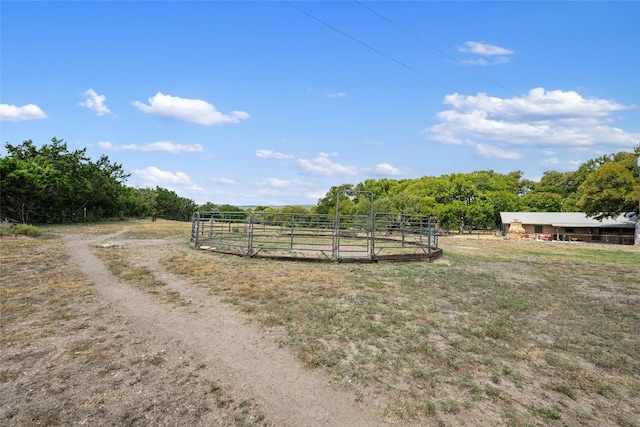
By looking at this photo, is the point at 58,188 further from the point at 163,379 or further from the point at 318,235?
the point at 163,379

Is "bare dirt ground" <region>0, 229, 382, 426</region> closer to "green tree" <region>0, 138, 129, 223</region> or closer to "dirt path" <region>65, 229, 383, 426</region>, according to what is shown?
"dirt path" <region>65, 229, 383, 426</region>

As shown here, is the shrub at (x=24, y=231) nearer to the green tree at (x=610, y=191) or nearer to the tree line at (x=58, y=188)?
the tree line at (x=58, y=188)

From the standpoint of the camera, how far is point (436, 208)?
46.6m

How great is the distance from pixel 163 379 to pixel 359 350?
2.41 meters

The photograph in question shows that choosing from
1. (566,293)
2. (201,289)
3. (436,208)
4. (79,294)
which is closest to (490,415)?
(201,289)

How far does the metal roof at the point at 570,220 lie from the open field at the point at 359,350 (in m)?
38.0

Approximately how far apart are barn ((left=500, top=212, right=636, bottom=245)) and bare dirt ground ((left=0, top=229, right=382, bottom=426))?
129 feet

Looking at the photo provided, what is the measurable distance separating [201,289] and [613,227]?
47702 millimetres

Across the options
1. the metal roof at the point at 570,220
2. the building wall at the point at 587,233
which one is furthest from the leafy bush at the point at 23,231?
the metal roof at the point at 570,220

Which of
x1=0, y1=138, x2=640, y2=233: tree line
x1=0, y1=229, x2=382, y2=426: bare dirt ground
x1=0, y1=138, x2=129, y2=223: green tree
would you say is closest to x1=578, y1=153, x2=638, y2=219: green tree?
x1=0, y1=138, x2=640, y2=233: tree line

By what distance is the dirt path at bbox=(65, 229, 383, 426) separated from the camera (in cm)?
325

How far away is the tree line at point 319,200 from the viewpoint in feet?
77.3

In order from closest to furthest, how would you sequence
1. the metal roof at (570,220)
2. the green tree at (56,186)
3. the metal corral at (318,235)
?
the metal corral at (318,235) → the green tree at (56,186) → the metal roof at (570,220)

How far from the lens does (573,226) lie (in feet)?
131
